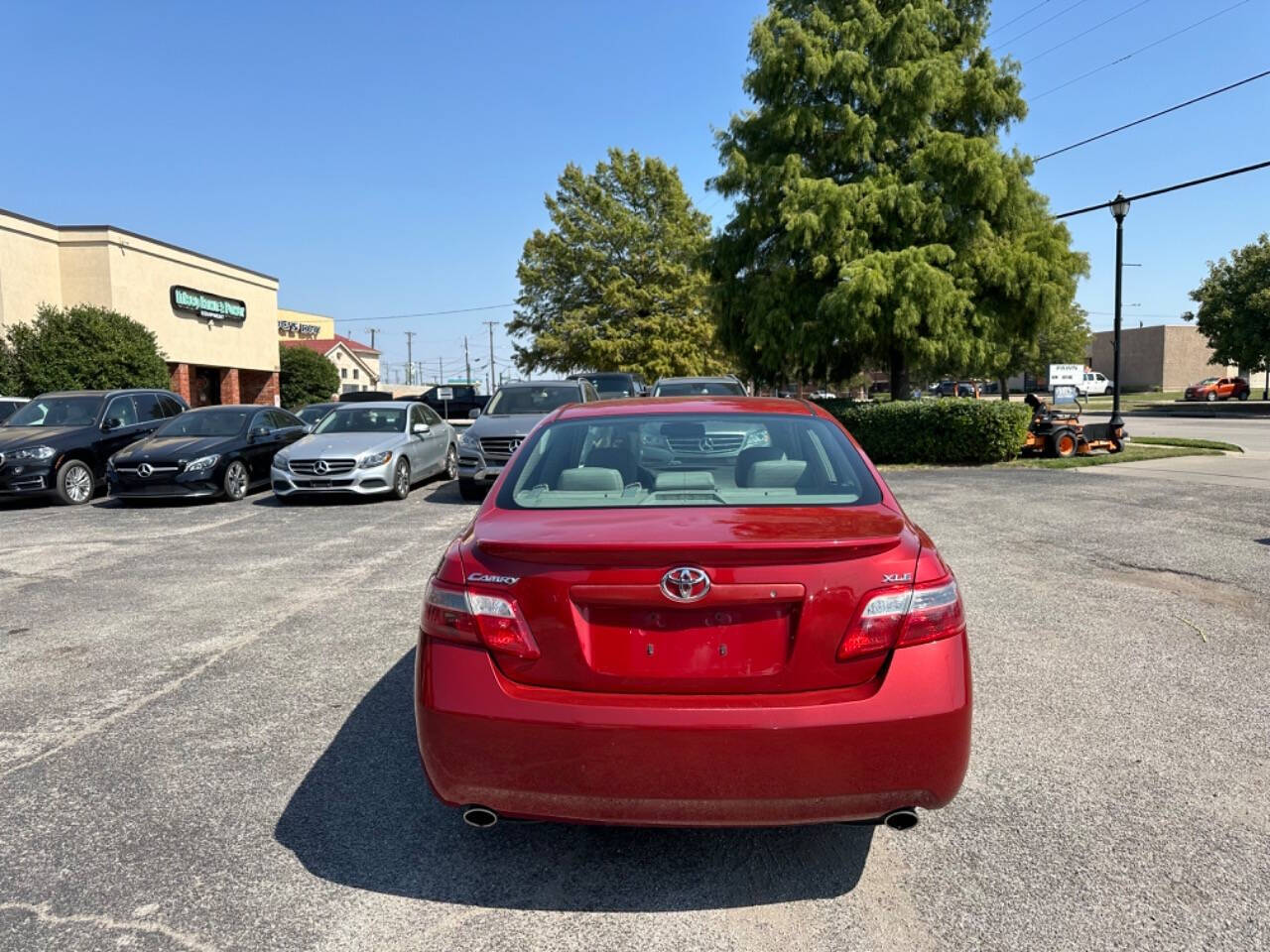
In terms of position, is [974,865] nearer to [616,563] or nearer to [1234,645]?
[616,563]

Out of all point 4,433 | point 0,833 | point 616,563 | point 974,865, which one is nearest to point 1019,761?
point 974,865

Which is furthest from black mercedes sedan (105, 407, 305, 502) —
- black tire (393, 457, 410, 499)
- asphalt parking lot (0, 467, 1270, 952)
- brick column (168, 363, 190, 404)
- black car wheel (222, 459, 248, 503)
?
brick column (168, 363, 190, 404)

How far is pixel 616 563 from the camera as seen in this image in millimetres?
2547

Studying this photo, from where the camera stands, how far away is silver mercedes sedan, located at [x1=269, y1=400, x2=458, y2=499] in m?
12.1

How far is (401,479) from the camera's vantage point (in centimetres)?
1284

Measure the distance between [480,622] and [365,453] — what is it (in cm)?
1024

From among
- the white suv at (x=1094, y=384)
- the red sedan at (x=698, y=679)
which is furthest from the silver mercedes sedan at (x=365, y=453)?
the white suv at (x=1094, y=384)

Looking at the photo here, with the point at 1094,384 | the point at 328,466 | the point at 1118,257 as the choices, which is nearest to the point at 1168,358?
the point at 1094,384

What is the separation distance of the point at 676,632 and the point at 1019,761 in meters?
2.03

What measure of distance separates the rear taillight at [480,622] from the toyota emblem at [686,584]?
43cm

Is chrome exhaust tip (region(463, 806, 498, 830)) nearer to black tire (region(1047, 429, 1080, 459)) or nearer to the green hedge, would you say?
the green hedge

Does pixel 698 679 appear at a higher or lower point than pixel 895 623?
lower

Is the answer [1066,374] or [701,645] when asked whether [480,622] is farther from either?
[1066,374]

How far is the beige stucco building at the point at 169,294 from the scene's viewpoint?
1078 inches
